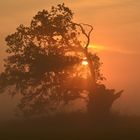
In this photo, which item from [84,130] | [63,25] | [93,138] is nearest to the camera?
[93,138]

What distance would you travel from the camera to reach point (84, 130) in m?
43.9

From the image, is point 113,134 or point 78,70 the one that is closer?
point 113,134

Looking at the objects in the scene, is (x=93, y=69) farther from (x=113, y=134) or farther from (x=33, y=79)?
(x=113, y=134)

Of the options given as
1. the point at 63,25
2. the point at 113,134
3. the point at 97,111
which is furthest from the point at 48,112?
the point at 113,134

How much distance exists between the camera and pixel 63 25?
52938 millimetres

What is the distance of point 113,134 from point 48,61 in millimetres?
15290

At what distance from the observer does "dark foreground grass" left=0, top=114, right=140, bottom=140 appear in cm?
3956

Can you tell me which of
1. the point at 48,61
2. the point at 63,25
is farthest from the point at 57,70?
the point at 63,25

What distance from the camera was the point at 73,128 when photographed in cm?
4581

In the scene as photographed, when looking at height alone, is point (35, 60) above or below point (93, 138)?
above

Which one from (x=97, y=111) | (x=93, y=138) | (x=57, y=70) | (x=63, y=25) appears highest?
(x=63, y=25)

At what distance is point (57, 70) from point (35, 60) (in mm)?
2485

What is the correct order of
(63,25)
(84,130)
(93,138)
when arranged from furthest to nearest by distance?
(63,25)
(84,130)
(93,138)

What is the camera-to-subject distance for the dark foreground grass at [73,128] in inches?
1557
